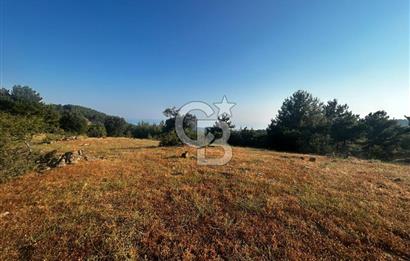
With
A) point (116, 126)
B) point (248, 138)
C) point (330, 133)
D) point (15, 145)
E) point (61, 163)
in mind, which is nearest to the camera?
point (15, 145)

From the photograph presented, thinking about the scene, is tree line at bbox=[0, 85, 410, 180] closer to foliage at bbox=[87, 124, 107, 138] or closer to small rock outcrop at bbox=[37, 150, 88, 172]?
foliage at bbox=[87, 124, 107, 138]

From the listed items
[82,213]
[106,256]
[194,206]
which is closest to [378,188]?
[194,206]

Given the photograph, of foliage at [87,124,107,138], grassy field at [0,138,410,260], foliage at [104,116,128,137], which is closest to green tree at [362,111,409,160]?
grassy field at [0,138,410,260]

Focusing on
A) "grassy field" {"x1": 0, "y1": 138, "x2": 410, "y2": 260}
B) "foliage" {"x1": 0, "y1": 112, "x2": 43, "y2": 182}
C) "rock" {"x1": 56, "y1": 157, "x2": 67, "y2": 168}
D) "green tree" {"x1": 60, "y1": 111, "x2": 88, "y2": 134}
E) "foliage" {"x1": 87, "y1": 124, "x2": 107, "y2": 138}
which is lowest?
"grassy field" {"x1": 0, "y1": 138, "x2": 410, "y2": 260}

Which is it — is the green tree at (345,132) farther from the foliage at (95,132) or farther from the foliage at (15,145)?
the foliage at (95,132)

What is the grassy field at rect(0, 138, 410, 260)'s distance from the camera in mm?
2879

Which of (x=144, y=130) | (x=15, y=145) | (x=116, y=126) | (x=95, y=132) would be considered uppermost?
(x=116, y=126)

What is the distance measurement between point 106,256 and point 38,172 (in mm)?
5333

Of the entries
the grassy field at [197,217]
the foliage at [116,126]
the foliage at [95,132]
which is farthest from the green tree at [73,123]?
the grassy field at [197,217]

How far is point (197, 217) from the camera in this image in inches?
150

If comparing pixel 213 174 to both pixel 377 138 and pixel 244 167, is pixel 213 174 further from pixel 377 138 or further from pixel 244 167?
pixel 377 138

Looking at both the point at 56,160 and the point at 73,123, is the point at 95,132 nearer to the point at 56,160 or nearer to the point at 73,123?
the point at 73,123

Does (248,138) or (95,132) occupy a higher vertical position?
(95,132)

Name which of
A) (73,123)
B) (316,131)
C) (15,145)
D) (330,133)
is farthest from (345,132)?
(73,123)
